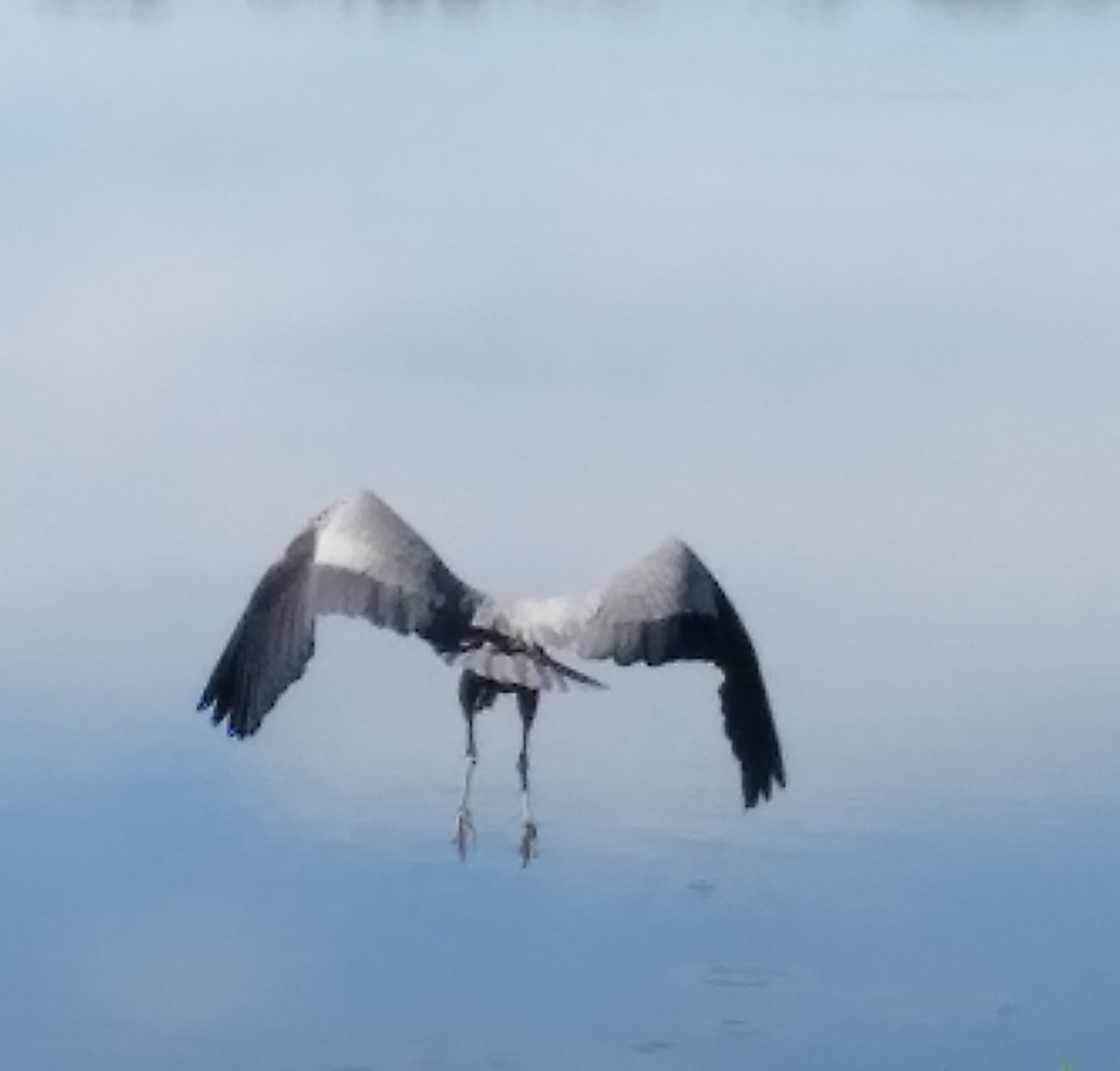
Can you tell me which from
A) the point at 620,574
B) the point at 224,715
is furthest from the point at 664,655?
the point at 224,715

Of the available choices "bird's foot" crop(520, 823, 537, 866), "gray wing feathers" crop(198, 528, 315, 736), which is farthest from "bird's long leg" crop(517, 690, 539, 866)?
"gray wing feathers" crop(198, 528, 315, 736)

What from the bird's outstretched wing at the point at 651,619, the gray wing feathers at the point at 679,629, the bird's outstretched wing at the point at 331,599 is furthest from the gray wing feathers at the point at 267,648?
the gray wing feathers at the point at 679,629

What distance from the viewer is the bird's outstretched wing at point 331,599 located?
11328 millimetres

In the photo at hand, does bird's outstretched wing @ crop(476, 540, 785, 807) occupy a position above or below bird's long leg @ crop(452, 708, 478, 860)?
above

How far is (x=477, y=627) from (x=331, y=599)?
67 cm

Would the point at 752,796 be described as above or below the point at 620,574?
below

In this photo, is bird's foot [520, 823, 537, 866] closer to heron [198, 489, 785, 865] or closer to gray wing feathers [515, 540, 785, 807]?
heron [198, 489, 785, 865]

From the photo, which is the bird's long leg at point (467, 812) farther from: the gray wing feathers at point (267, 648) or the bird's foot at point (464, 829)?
the gray wing feathers at point (267, 648)

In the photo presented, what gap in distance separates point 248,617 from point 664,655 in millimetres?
1824

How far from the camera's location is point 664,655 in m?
11.4

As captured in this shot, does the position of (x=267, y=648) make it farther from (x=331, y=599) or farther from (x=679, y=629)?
(x=679, y=629)

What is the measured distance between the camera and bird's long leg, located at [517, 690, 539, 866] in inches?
436

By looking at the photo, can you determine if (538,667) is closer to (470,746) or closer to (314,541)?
(470,746)

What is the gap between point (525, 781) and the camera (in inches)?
445
